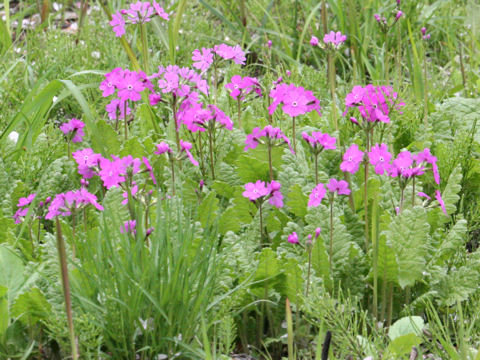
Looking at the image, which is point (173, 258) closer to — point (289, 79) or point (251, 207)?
point (251, 207)

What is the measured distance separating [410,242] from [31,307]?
3.28 ft

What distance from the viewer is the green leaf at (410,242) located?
1.76 metres

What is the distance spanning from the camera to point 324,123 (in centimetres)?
256

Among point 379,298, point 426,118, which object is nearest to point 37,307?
point 379,298

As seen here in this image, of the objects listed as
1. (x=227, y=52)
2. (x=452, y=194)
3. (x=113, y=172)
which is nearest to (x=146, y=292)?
(x=113, y=172)

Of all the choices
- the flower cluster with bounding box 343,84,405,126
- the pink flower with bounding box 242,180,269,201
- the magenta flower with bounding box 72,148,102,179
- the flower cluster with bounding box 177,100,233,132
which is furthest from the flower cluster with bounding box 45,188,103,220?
the flower cluster with bounding box 343,84,405,126

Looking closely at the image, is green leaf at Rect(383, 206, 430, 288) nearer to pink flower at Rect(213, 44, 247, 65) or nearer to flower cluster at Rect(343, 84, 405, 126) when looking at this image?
flower cluster at Rect(343, 84, 405, 126)

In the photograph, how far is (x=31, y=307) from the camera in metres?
1.56

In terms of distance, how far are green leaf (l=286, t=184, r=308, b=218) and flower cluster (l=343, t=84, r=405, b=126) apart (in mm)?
263

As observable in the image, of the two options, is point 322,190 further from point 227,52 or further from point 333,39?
point 227,52

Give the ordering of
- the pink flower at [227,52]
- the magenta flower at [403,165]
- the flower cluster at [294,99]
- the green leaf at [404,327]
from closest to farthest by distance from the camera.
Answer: the green leaf at [404,327] → the magenta flower at [403,165] → the flower cluster at [294,99] → the pink flower at [227,52]

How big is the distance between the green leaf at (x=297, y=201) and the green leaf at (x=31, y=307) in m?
0.78

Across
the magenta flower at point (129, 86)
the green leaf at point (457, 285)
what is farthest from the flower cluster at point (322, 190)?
the magenta flower at point (129, 86)

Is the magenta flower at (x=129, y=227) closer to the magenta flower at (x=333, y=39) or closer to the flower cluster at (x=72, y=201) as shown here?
the flower cluster at (x=72, y=201)
